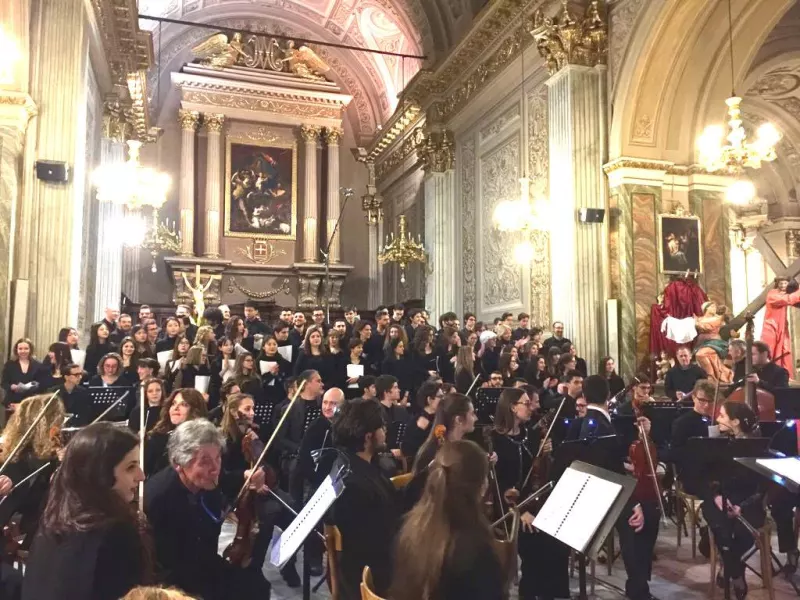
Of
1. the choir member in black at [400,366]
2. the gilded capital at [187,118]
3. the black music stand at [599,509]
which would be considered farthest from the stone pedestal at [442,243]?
the black music stand at [599,509]

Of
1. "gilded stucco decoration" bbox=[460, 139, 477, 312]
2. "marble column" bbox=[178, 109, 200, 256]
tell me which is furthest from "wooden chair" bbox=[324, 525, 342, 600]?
"marble column" bbox=[178, 109, 200, 256]

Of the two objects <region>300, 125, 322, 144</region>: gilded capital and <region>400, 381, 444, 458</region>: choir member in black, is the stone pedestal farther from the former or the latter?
<region>400, 381, 444, 458</region>: choir member in black

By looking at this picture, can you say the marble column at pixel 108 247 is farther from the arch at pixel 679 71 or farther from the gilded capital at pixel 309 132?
the arch at pixel 679 71

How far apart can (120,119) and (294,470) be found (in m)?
10.7

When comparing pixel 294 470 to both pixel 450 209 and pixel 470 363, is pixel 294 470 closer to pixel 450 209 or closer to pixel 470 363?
pixel 470 363

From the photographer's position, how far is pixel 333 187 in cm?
2069

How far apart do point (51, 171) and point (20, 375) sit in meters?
2.81

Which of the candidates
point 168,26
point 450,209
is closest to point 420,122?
point 450,209

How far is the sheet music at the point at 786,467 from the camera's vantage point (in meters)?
3.67

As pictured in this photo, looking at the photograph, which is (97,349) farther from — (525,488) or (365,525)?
(365,525)

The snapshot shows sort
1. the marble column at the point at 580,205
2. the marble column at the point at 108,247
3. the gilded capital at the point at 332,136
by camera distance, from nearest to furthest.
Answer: the marble column at the point at 580,205 < the marble column at the point at 108,247 < the gilded capital at the point at 332,136

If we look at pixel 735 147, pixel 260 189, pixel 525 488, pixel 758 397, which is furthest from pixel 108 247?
pixel 758 397

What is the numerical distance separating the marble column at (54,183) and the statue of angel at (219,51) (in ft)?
37.7

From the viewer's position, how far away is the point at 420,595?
2.24 metres
